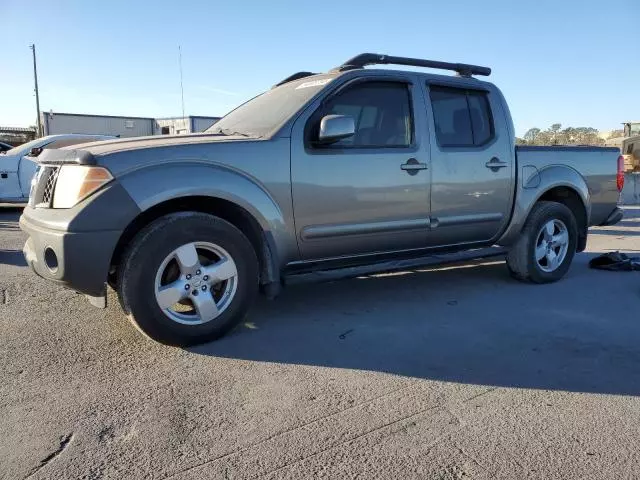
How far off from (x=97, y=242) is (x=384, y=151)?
2279mm

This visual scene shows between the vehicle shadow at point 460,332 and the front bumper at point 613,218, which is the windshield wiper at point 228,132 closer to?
the vehicle shadow at point 460,332

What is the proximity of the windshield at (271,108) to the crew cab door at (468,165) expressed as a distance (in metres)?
1.09

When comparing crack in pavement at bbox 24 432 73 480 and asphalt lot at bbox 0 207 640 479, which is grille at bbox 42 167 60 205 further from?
crack in pavement at bbox 24 432 73 480

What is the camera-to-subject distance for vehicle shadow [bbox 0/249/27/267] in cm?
624

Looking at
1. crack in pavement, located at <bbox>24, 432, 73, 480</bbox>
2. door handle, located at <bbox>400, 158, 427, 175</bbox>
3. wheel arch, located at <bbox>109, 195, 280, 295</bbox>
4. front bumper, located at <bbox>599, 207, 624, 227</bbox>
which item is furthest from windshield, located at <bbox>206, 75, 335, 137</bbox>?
front bumper, located at <bbox>599, 207, 624, 227</bbox>

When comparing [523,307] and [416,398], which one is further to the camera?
[523,307]

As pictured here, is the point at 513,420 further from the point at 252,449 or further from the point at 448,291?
the point at 448,291

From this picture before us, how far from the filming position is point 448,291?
522 cm

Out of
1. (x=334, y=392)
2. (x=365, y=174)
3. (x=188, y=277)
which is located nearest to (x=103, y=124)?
(x=365, y=174)

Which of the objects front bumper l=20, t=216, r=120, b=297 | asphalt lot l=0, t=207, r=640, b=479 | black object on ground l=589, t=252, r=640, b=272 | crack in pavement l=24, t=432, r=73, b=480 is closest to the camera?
crack in pavement l=24, t=432, r=73, b=480

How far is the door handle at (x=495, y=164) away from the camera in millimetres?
→ 5027

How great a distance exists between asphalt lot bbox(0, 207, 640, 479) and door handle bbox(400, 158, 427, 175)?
1.15 m

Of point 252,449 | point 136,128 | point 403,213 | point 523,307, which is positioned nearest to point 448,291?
point 523,307

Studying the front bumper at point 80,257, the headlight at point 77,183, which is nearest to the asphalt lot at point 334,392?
the front bumper at point 80,257
